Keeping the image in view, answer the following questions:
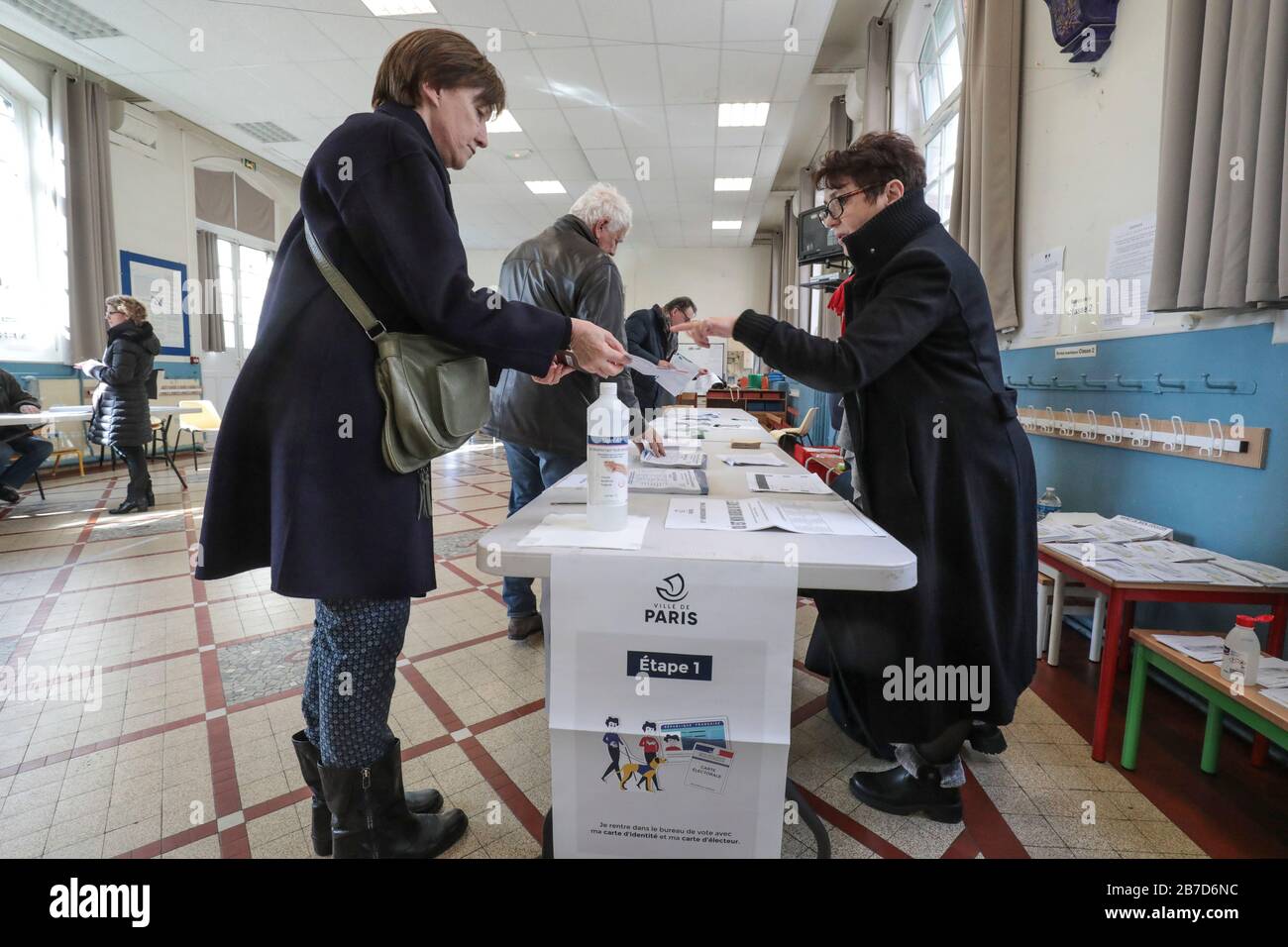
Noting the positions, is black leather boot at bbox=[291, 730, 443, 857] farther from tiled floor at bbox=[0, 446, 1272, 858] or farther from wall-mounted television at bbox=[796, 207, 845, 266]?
wall-mounted television at bbox=[796, 207, 845, 266]

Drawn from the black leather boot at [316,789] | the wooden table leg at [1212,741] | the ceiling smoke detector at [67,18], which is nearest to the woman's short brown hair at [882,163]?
the wooden table leg at [1212,741]

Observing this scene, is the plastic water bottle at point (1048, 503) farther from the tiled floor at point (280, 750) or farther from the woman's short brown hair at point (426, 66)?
the woman's short brown hair at point (426, 66)

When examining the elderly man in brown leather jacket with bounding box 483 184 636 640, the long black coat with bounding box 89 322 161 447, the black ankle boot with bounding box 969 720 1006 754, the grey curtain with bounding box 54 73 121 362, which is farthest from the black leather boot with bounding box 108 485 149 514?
the black ankle boot with bounding box 969 720 1006 754

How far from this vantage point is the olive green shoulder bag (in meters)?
0.89

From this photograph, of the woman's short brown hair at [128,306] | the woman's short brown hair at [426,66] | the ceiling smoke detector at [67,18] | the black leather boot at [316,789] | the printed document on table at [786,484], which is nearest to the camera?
the woman's short brown hair at [426,66]

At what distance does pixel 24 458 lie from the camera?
169 inches

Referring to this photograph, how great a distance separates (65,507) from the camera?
174 inches

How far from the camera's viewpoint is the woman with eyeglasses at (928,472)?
120 centimetres

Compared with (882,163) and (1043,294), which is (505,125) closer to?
(1043,294)

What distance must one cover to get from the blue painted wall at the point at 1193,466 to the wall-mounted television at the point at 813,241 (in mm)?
2923

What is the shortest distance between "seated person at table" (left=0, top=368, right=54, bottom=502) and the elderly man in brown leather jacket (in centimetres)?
396
